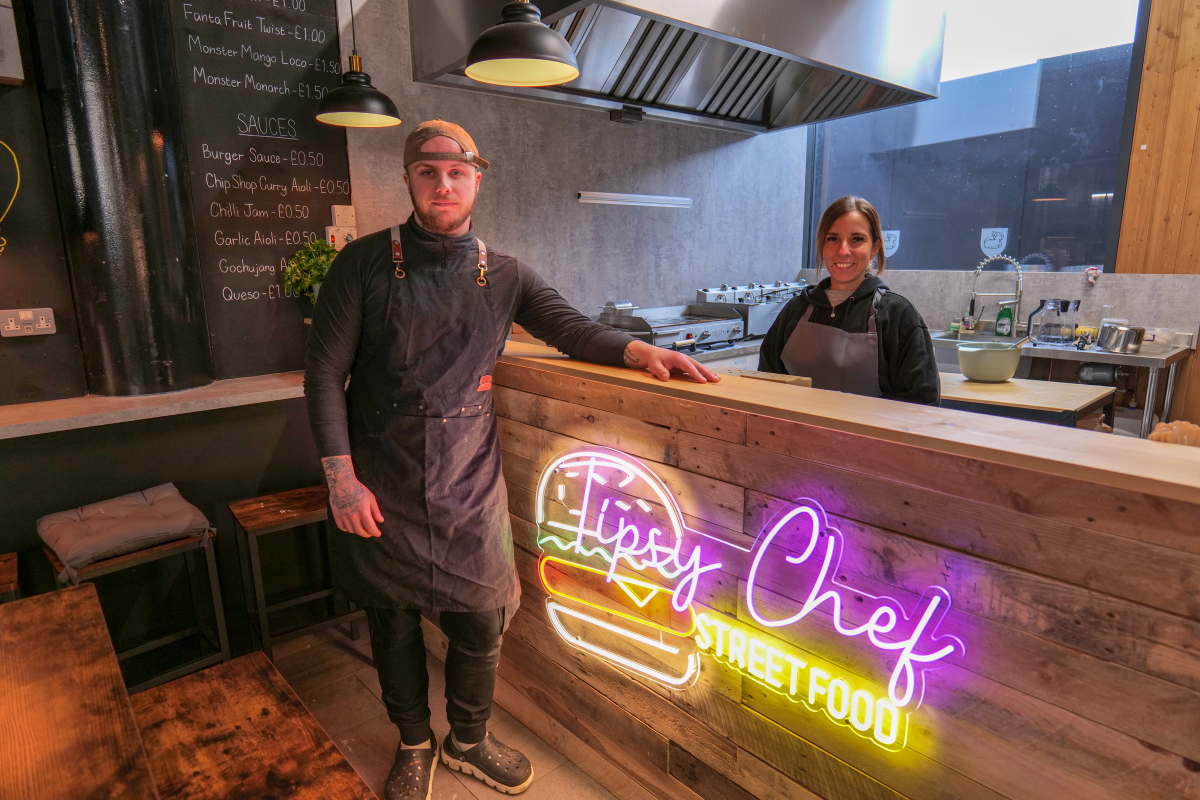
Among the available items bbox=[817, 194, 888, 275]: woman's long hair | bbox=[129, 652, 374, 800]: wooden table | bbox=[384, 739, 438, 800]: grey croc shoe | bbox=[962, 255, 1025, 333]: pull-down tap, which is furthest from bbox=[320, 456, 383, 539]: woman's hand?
bbox=[962, 255, 1025, 333]: pull-down tap

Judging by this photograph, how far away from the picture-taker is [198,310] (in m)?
2.65

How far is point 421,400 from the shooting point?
1.77 meters

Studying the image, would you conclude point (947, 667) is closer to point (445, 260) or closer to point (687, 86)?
point (445, 260)

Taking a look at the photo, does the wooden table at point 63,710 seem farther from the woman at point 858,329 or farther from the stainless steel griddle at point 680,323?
the stainless steel griddle at point 680,323

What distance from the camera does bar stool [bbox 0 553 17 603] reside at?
205 centimetres

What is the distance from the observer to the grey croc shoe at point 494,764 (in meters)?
2.05

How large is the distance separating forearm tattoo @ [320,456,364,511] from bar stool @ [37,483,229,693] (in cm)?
92

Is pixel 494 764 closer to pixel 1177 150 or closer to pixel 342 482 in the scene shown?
pixel 342 482

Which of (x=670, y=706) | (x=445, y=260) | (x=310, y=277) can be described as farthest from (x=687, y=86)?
(x=670, y=706)

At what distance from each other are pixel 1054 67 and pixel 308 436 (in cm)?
518

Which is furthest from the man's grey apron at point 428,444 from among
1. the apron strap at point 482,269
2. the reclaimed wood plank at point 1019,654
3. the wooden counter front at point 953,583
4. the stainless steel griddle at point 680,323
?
the stainless steel griddle at point 680,323

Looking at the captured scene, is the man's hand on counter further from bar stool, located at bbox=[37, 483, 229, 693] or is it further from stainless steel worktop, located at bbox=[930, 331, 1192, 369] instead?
stainless steel worktop, located at bbox=[930, 331, 1192, 369]

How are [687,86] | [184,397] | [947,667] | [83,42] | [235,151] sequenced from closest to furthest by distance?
[947,667], [83,42], [184,397], [235,151], [687,86]

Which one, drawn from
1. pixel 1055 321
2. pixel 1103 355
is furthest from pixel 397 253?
pixel 1055 321
